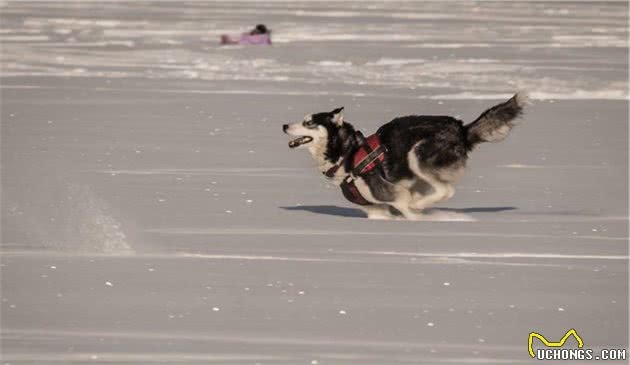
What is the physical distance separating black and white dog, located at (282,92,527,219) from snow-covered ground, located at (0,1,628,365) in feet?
0.88

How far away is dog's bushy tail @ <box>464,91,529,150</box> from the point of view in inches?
409

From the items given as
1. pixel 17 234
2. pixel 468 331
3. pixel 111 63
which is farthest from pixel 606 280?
pixel 111 63

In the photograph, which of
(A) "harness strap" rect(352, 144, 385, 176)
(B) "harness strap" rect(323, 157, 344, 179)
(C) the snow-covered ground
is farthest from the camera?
(B) "harness strap" rect(323, 157, 344, 179)

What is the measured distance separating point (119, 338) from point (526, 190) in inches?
216

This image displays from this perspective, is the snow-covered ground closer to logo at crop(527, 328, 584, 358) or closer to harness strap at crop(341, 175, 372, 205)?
logo at crop(527, 328, 584, 358)

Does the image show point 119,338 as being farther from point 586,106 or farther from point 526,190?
point 586,106

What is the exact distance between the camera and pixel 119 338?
280 inches

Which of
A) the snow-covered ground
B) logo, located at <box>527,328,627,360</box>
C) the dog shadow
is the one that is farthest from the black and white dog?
logo, located at <box>527,328,627,360</box>

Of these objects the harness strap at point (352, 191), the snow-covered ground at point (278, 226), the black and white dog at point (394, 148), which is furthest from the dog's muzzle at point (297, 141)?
the snow-covered ground at point (278, 226)

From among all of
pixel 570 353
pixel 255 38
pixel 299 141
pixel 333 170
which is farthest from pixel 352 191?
pixel 255 38

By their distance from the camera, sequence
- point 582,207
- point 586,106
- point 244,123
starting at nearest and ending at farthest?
point 582,207, point 244,123, point 586,106

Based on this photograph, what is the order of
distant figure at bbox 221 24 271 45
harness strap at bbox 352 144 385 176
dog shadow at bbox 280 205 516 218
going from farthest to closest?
distant figure at bbox 221 24 271 45 → dog shadow at bbox 280 205 516 218 → harness strap at bbox 352 144 385 176

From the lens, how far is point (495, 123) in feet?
34.1

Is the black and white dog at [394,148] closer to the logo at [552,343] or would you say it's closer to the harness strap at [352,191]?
the harness strap at [352,191]
